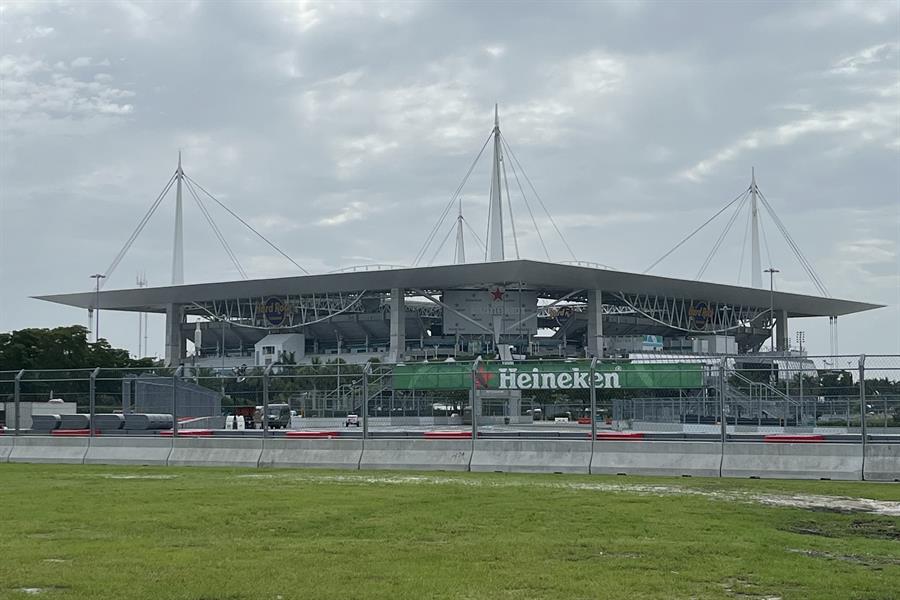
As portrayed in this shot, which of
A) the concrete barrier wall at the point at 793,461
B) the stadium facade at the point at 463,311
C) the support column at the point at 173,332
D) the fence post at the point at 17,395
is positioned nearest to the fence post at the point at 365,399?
the concrete barrier wall at the point at 793,461

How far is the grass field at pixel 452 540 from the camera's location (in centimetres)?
1038

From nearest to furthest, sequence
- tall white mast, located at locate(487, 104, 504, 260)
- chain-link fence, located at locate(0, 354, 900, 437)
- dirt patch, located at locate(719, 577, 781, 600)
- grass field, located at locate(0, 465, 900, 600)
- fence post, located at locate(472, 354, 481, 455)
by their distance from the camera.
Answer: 1. dirt patch, located at locate(719, 577, 781, 600)
2. grass field, located at locate(0, 465, 900, 600)
3. fence post, located at locate(472, 354, 481, 455)
4. chain-link fence, located at locate(0, 354, 900, 437)
5. tall white mast, located at locate(487, 104, 504, 260)

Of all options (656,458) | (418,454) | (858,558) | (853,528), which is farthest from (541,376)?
(858,558)

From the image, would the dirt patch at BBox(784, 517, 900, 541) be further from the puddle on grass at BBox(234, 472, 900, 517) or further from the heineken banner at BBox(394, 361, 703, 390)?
the heineken banner at BBox(394, 361, 703, 390)

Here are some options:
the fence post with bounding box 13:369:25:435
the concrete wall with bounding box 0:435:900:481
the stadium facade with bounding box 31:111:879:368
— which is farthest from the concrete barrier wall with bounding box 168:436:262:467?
the stadium facade with bounding box 31:111:879:368

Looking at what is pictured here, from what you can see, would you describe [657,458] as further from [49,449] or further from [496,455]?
[49,449]

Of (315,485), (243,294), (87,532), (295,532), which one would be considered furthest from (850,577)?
(243,294)

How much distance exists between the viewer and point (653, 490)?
1966cm

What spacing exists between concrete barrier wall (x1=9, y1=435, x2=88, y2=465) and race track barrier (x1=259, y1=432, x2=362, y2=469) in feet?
20.8

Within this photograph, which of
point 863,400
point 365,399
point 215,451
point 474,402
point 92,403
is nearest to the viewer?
point 863,400

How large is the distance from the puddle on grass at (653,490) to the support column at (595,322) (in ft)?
342

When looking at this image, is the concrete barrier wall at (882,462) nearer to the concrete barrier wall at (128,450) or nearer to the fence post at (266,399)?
the fence post at (266,399)

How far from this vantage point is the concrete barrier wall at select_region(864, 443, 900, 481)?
872 inches

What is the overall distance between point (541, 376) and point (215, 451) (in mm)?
8883
